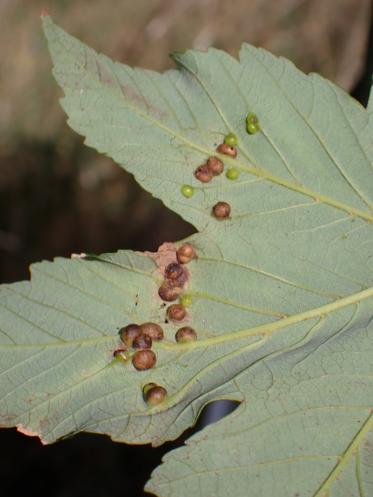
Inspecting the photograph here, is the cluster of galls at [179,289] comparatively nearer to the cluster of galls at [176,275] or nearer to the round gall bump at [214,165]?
the cluster of galls at [176,275]

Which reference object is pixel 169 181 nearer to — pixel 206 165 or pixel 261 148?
pixel 206 165

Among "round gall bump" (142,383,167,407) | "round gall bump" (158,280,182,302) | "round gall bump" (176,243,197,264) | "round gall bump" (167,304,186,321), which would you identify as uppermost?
"round gall bump" (176,243,197,264)

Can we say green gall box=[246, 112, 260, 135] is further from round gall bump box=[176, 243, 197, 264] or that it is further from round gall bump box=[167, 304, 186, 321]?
round gall bump box=[167, 304, 186, 321]

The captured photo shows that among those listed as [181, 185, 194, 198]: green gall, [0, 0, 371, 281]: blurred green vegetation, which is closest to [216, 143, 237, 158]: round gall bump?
[181, 185, 194, 198]: green gall

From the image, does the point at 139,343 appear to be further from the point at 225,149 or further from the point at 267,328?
the point at 225,149

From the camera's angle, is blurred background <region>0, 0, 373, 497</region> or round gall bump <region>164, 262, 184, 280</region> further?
blurred background <region>0, 0, 373, 497</region>

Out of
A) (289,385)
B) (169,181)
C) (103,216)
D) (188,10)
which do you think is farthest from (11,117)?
(289,385)
